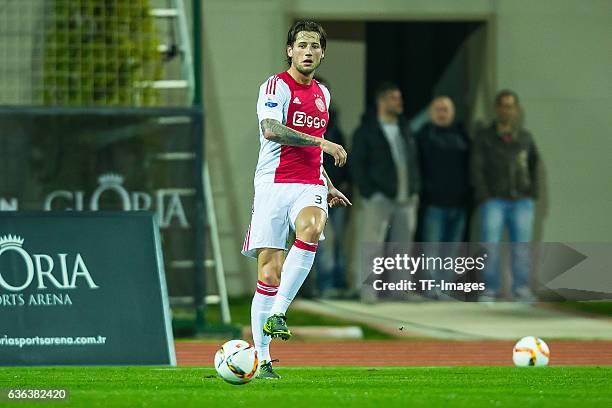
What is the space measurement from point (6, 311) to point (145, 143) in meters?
4.07

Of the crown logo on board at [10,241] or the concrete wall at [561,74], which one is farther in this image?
the concrete wall at [561,74]

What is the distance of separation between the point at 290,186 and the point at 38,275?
7.84ft

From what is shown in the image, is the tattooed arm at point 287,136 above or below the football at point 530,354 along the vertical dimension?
above

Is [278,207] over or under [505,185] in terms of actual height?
over

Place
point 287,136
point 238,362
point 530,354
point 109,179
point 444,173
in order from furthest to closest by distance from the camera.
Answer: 1. point 444,173
2. point 109,179
3. point 530,354
4. point 287,136
5. point 238,362

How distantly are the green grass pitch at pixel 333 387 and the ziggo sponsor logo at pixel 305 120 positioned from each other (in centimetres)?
162

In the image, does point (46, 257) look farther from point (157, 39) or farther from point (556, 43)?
point (556, 43)

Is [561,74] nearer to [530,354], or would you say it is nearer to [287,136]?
[530,354]

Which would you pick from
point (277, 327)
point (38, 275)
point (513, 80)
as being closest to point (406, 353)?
point (38, 275)

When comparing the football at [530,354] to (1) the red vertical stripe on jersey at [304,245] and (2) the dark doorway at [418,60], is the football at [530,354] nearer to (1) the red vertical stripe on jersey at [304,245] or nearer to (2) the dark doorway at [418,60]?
(1) the red vertical stripe on jersey at [304,245]

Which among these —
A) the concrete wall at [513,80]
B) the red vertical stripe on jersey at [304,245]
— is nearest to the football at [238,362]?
the red vertical stripe on jersey at [304,245]

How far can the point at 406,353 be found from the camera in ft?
46.0

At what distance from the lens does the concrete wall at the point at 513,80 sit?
707 inches

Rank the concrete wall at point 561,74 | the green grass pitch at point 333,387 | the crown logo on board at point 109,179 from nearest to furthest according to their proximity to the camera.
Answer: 1. the green grass pitch at point 333,387
2. the crown logo on board at point 109,179
3. the concrete wall at point 561,74
